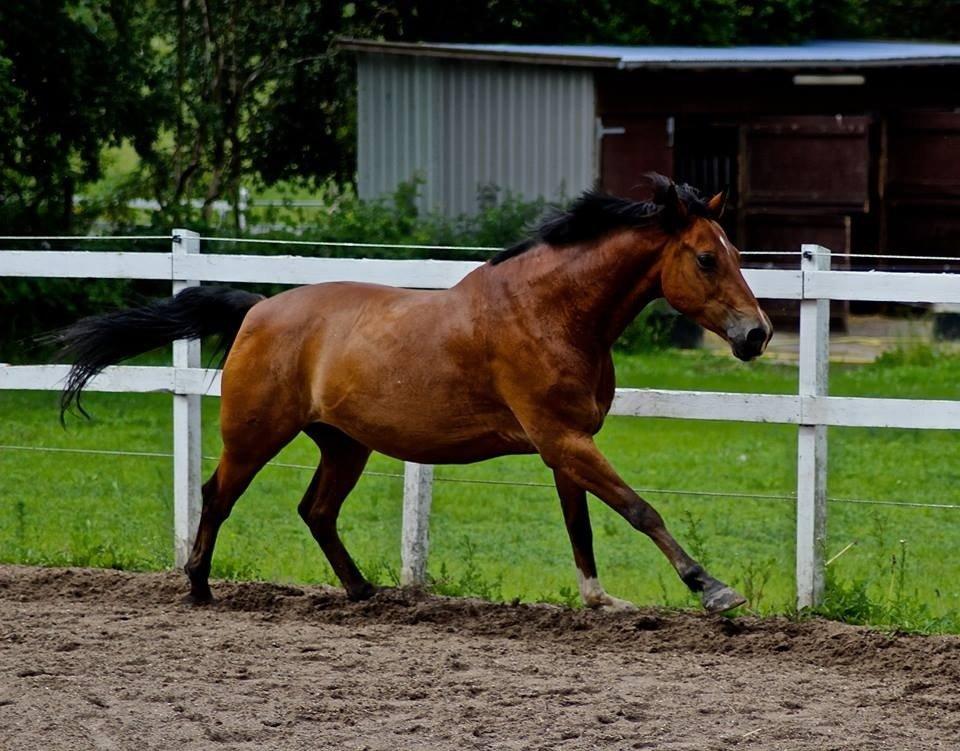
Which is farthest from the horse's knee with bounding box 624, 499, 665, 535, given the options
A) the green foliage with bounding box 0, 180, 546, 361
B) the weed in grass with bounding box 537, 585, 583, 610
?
the green foliage with bounding box 0, 180, 546, 361

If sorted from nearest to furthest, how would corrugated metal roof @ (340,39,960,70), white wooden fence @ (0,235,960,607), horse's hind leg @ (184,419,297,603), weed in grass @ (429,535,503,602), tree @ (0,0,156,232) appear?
1. white wooden fence @ (0,235,960,607)
2. horse's hind leg @ (184,419,297,603)
3. weed in grass @ (429,535,503,602)
4. tree @ (0,0,156,232)
5. corrugated metal roof @ (340,39,960,70)

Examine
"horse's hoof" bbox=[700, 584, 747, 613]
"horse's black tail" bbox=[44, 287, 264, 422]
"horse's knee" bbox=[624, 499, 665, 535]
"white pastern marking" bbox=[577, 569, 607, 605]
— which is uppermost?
"horse's black tail" bbox=[44, 287, 264, 422]

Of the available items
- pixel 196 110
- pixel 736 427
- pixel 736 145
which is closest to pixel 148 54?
pixel 196 110

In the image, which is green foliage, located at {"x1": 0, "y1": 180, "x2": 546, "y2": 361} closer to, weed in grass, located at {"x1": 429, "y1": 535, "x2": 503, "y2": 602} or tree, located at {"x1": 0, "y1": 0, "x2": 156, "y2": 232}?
tree, located at {"x1": 0, "y1": 0, "x2": 156, "y2": 232}

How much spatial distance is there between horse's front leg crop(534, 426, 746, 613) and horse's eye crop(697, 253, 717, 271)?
2.82ft

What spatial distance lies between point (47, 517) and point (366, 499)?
2.14 metres

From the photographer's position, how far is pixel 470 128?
19266mm

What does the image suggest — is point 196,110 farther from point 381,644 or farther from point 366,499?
point 381,644

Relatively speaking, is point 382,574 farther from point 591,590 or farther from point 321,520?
point 591,590

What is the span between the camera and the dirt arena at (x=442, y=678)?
517 cm

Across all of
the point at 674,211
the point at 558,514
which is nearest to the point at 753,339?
the point at 674,211

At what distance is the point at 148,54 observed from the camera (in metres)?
18.4

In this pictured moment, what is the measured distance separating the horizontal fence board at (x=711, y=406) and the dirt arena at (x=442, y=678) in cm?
89

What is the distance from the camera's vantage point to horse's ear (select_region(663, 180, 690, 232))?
653 cm
